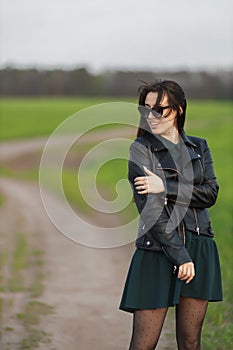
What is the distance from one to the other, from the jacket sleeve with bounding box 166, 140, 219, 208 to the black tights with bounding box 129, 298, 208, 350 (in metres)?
0.52

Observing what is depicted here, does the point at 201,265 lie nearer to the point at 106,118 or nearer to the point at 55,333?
the point at 106,118

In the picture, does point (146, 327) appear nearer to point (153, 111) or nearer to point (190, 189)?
point (190, 189)

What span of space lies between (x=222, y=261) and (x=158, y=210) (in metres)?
5.66

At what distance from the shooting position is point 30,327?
6.24 m

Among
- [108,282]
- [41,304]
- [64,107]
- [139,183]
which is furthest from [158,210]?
[64,107]

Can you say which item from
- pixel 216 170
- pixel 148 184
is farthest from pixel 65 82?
pixel 148 184

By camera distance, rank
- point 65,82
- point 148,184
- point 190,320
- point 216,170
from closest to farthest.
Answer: point 148,184, point 190,320, point 216,170, point 65,82

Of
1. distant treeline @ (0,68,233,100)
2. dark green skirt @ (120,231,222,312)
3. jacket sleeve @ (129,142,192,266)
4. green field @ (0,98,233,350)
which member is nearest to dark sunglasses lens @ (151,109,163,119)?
jacket sleeve @ (129,142,192,266)

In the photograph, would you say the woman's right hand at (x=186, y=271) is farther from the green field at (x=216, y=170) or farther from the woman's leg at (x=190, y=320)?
the green field at (x=216, y=170)

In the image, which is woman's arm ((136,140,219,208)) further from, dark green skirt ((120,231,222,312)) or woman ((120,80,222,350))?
dark green skirt ((120,231,222,312))

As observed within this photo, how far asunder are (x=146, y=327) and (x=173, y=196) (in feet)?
2.24

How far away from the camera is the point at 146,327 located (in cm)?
368

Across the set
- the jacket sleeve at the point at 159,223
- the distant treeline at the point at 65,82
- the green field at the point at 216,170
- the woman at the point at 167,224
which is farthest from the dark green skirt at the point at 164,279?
the distant treeline at the point at 65,82

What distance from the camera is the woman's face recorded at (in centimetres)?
368
